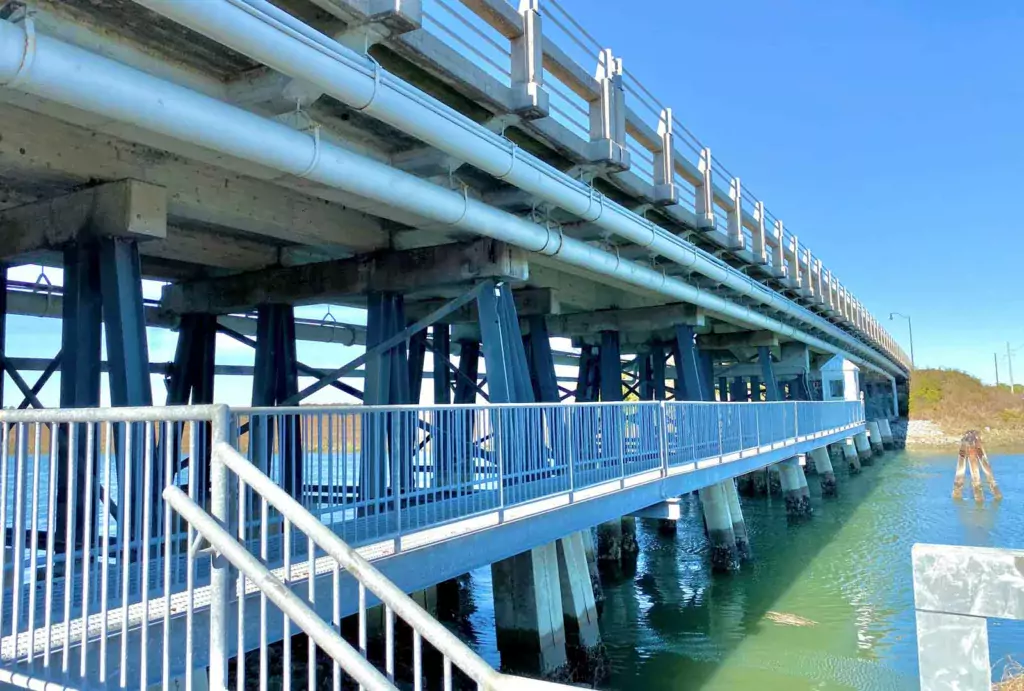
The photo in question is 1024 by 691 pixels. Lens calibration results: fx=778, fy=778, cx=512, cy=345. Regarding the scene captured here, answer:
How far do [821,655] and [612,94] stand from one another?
8374mm

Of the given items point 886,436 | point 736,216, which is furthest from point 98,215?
point 886,436

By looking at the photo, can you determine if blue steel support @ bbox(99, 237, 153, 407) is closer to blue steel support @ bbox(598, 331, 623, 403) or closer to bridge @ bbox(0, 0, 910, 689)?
bridge @ bbox(0, 0, 910, 689)

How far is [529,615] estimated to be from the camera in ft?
30.0

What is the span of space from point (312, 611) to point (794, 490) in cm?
2306

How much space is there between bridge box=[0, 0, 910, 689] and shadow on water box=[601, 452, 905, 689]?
1.35 m

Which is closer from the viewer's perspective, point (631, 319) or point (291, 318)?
point (291, 318)

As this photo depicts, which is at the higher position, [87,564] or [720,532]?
[87,564]

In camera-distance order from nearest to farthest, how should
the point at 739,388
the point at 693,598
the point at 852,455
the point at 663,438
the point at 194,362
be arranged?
the point at 663,438
the point at 194,362
the point at 693,598
the point at 852,455
the point at 739,388

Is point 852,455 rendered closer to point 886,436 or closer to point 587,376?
point 886,436

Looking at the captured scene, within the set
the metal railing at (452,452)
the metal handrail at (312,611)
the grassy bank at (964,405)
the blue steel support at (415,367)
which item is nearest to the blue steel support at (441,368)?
the blue steel support at (415,367)

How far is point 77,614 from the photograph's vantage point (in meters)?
3.86

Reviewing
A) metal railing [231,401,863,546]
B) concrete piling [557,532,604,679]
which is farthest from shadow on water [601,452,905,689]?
metal railing [231,401,863,546]

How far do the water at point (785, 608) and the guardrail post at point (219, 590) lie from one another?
839 cm

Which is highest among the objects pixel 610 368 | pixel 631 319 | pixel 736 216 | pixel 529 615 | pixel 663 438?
pixel 736 216
